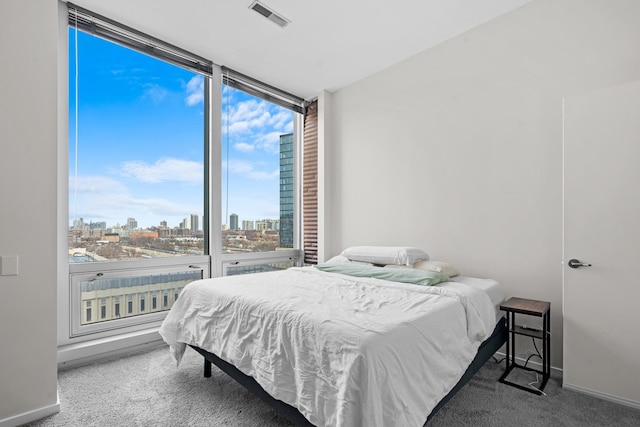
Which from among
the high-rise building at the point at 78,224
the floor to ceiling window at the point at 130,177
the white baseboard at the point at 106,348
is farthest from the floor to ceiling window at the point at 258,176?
the high-rise building at the point at 78,224

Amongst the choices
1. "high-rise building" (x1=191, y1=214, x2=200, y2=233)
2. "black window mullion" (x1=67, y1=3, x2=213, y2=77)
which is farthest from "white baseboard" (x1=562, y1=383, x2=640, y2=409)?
"black window mullion" (x1=67, y1=3, x2=213, y2=77)

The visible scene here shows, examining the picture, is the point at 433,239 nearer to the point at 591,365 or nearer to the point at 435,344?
the point at 591,365

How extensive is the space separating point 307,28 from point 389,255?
90.2 inches

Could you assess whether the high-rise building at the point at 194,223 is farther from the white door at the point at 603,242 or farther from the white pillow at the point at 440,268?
the white door at the point at 603,242

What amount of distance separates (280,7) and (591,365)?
3.59 m

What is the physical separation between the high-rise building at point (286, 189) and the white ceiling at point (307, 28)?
1.04m

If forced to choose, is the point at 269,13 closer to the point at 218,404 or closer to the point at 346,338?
the point at 346,338

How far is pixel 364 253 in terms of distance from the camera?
3361 mm

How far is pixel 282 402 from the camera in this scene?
5.60 feet

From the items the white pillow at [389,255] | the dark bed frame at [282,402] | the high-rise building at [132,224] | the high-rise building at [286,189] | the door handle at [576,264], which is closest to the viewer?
the dark bed frame at [282,402]

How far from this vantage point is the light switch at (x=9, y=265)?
6.28 ft

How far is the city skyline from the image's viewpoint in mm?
2979

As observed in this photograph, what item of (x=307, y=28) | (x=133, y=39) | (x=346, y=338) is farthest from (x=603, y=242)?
(x=133, y=39)

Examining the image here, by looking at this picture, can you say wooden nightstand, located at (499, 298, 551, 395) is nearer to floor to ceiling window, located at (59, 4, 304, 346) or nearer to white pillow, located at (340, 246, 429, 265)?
white pillow, located at (340, 246, 429, 265)
